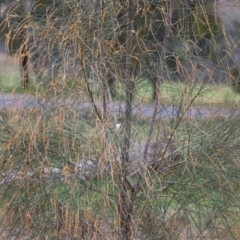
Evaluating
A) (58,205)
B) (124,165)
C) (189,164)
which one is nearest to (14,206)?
(58,205)

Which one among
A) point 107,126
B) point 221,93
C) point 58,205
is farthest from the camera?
point 221,93

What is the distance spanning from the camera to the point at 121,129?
3744mm

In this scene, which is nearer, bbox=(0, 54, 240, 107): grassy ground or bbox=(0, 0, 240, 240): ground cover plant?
bbox=(0, 0, 240, 240): ground cover plant

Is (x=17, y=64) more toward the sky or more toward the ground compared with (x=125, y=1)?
more toward the ground

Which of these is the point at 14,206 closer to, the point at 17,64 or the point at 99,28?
the point at 17,64

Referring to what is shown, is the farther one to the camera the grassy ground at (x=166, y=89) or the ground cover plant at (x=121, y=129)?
the grassy ground at (x=166, y=89)

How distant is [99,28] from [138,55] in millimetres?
359

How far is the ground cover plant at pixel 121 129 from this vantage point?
359cm

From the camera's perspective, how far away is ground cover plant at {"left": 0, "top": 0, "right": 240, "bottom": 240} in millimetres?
3588

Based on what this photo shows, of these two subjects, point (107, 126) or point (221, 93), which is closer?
point (107, 126)

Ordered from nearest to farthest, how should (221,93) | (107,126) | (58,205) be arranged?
1. (107,126)
2. (58,205)
3. (221,93)

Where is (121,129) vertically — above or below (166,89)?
below

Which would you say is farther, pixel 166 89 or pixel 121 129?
pixel 166 89

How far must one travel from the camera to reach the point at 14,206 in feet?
12.7
